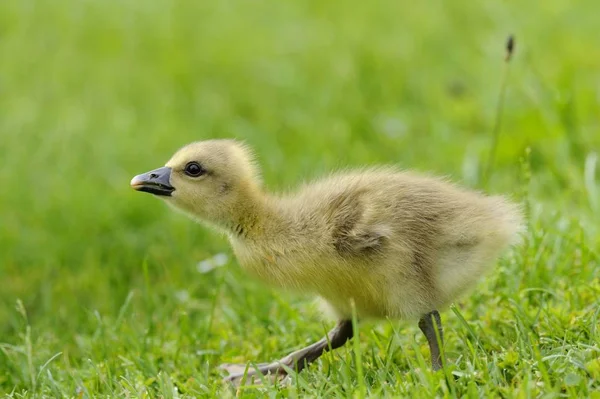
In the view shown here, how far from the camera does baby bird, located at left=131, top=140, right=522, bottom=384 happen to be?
364cm

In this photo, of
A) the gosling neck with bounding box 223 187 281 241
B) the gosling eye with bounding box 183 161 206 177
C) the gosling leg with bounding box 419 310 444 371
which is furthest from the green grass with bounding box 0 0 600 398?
the gosling eye with bounding box 183 161 206 177

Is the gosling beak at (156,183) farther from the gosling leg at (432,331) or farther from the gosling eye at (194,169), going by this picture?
the gosling leg at (432,331)

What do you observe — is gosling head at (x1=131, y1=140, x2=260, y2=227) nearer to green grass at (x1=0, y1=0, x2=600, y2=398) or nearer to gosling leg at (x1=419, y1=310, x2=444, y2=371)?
green grass at (x1=0, y1=0, x2=600, y2=398)

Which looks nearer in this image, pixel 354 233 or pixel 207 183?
pixel 354 233

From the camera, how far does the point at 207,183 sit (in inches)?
160

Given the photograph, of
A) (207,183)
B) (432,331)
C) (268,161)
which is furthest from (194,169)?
(268,161)

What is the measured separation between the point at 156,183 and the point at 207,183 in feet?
0.68

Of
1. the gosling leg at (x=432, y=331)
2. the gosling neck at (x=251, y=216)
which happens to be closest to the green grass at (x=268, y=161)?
the gosling leg at (x=432, y=331)

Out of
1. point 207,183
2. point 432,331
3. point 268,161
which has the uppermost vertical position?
point 207,183

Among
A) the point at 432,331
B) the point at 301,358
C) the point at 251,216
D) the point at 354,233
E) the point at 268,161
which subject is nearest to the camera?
the point at 354,233

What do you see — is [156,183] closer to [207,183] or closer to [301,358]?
[207,183]

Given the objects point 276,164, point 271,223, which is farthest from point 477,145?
point 271,223

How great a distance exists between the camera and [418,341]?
4.24 meters

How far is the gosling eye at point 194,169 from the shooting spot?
4.09m
